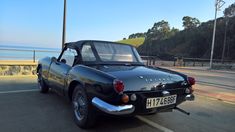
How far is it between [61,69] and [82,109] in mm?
1290

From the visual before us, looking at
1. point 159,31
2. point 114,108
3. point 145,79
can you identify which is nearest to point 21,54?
point 145,79

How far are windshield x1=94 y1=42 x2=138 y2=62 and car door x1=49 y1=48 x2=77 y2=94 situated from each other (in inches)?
20.2

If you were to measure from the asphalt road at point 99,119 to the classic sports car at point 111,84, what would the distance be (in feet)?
1.21

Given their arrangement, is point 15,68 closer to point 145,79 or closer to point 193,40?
point 145,79

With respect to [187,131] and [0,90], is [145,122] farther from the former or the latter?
[0,90]

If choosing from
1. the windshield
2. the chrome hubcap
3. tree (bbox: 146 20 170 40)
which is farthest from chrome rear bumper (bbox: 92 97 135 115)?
tree (bbox: 146 20 170 40)

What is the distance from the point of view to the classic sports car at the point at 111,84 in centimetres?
340

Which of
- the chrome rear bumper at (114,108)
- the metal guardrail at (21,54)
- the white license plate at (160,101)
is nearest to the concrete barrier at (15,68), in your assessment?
the metal guardrail at (21,54)

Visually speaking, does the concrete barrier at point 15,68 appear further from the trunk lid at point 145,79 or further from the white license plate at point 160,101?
the white license plate at point 160,101

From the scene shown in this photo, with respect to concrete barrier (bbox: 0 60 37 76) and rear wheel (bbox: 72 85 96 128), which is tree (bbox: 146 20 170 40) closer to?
concrete barrier (bbox: 0 60 37 76)

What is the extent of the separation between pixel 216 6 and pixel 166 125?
89.1 ft

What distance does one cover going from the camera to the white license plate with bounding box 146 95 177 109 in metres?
3.57

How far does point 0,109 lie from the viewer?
4797 millimetres

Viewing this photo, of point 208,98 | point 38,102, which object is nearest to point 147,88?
point 38,102
